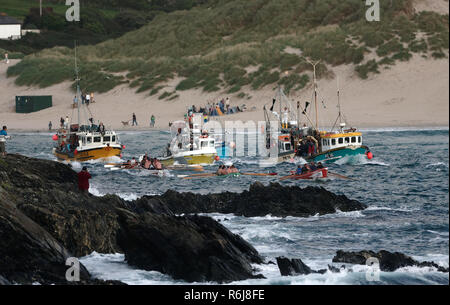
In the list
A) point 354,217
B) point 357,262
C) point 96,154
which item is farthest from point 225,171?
point 357,262

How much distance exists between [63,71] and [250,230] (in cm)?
7913

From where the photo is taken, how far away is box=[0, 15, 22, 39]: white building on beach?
4599 inches

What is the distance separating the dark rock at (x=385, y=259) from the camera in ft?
83.2

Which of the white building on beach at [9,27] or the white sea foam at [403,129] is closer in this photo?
the white sea foam at [403,129]

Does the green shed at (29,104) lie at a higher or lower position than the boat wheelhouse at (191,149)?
higher

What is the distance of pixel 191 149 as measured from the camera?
191 feet

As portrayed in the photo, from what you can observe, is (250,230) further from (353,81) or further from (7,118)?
(7,118)

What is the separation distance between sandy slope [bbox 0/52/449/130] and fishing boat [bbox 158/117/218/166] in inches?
695

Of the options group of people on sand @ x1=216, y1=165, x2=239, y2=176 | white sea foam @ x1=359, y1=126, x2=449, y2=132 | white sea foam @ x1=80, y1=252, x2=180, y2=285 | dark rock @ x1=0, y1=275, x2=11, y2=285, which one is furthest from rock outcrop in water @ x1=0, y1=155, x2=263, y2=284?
white sea foam @ x1=359, y1=126, x2=449, y2=132

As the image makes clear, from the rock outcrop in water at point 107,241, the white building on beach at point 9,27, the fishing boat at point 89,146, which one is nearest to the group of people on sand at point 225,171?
the fishing boat at point 89,146

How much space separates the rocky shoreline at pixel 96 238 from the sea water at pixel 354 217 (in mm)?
523

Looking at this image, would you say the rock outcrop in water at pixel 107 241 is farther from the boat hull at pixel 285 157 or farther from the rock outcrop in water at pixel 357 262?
the boat hull at pixel 285 157

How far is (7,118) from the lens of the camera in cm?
9188
